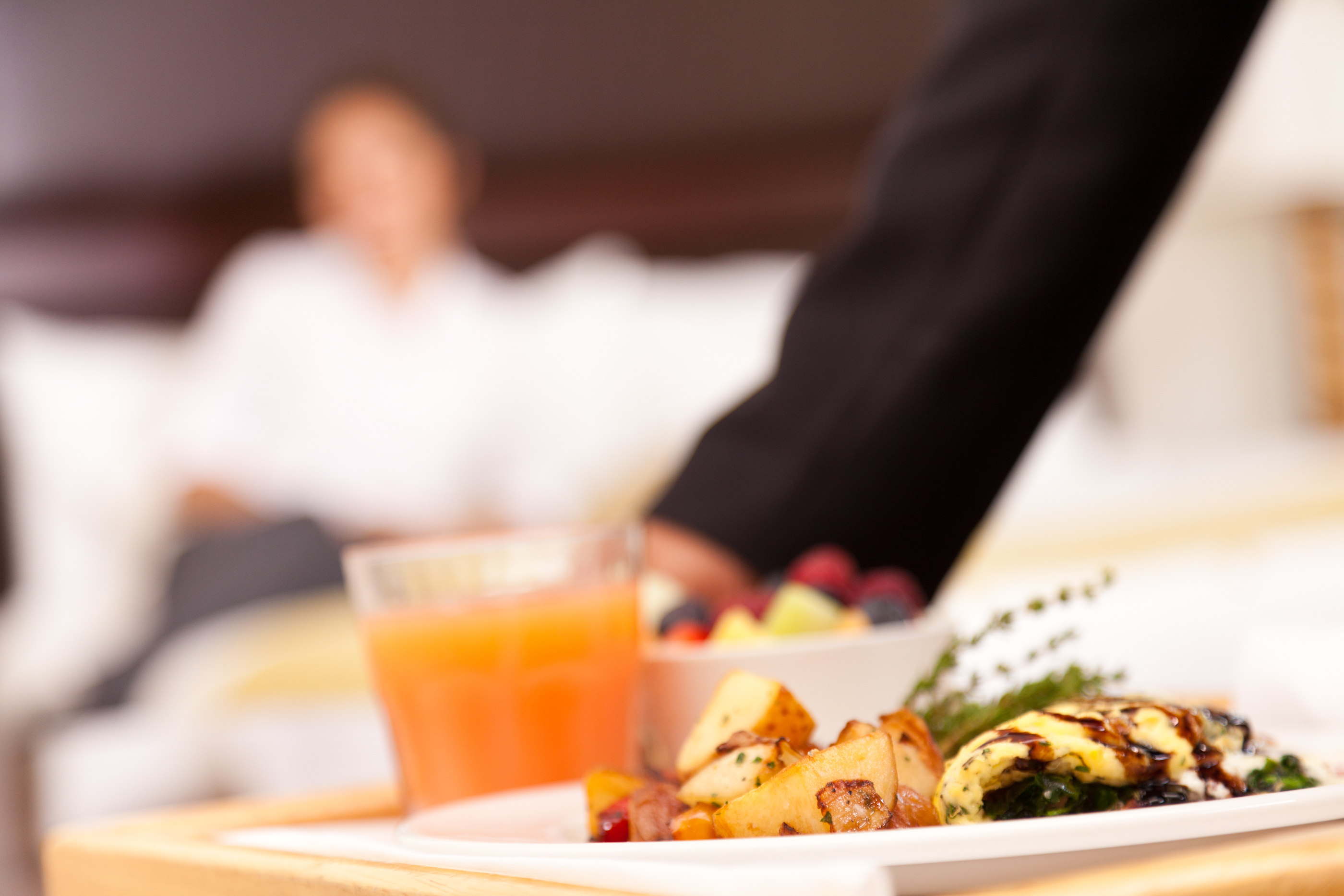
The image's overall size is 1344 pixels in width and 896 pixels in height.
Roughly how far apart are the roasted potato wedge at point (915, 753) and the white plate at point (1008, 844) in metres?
0.08

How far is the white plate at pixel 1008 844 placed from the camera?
290mm

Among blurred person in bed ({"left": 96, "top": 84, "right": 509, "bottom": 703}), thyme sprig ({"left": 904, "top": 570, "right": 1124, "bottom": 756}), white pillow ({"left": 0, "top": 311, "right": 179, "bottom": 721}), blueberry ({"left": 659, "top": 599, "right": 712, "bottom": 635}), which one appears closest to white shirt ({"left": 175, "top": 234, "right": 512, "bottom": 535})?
blurred person in bed ({"left": 96, "top": 84, "right": 509, "bottom": 703})

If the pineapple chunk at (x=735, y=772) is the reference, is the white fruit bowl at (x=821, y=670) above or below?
above

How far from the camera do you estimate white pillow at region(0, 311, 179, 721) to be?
2.76m

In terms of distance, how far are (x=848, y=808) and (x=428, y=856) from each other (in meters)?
0.13

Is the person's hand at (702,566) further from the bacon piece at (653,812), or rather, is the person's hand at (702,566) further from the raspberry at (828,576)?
the bacon piece at (653,812)

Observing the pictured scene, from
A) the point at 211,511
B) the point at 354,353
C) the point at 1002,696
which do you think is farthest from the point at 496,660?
the point at 354,353

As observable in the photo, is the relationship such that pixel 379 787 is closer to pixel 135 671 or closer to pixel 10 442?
pixel 135 671

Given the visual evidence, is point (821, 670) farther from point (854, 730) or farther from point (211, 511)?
point (211, 511)

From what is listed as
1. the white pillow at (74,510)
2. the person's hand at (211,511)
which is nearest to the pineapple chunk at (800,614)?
the white pillow at (74,510)

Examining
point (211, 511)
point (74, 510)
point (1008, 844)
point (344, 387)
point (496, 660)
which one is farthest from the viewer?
point (344, 387)

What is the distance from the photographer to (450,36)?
137 inches

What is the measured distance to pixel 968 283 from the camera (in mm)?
827

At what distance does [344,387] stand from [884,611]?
8.68 ft
